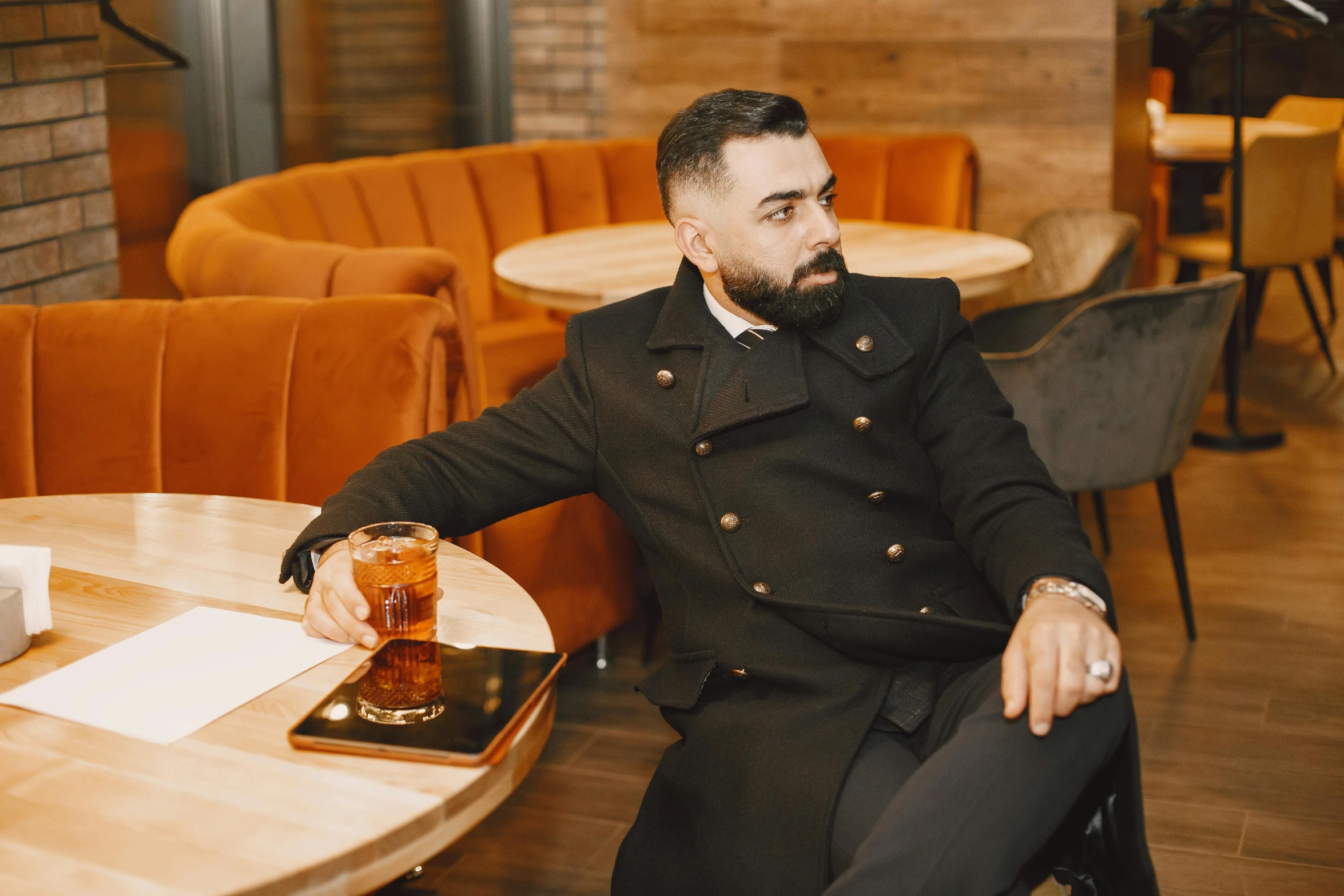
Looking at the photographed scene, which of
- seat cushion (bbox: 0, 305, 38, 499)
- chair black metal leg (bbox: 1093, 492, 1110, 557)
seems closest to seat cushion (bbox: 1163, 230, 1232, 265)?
chair black metal leg (bbox: 1093, 492, 1110, 557)

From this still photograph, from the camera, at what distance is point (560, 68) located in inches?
226

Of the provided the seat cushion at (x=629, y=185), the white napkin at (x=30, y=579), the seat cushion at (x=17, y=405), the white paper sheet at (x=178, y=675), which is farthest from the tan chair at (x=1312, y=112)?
the white napkin at (x=30, y=579)

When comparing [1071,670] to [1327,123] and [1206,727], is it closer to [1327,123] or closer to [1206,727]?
[1206,727]

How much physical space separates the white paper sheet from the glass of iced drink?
0.24 ft

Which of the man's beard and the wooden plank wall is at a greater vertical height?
the wooden plank wall

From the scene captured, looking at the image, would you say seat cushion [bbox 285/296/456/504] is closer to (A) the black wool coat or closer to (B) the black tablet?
(A) the black wool coat

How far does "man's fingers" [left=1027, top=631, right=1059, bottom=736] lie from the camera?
4.00 ft

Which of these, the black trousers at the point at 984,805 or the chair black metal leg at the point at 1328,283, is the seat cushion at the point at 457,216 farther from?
the chair black metal leg at the point at 1328,283

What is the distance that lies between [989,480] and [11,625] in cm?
109

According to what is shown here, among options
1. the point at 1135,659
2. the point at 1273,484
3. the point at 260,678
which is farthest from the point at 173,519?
the point at 1273,484

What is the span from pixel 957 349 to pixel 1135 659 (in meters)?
1.64

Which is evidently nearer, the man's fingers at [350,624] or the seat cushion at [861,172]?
the man's fingers at [350,624]

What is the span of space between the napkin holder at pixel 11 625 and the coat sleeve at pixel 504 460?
0.40 m

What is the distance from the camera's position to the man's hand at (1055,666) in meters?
1.22
